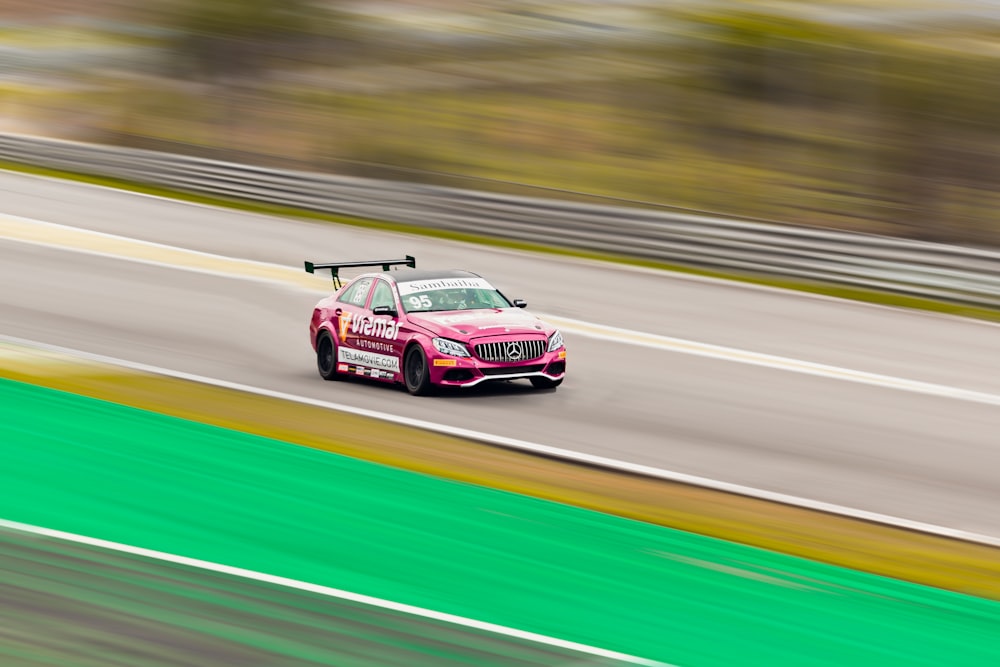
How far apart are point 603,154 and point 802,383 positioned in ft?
60.3

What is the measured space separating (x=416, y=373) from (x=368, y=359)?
0.79m

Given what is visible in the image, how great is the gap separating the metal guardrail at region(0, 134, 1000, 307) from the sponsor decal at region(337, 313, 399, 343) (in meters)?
9.06

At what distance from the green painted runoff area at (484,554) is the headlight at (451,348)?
3192 mm

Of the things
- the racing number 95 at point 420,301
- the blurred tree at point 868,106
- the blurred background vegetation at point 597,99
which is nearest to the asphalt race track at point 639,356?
the racing number 95 at point 420,301

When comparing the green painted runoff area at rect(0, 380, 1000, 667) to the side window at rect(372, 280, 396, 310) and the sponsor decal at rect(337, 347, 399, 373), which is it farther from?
the side window at rect(372, 280, 396, 310)

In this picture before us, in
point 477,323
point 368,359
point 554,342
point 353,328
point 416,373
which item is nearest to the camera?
point 477,323

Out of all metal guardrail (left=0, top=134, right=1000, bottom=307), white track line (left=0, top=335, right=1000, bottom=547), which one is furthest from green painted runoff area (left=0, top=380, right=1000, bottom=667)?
metal guardrail (left=0, top=134, right=1000, bottom=307)

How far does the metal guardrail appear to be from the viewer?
2091cm

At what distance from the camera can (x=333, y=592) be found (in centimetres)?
776

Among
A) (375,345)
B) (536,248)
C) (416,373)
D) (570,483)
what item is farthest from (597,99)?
(570,483)

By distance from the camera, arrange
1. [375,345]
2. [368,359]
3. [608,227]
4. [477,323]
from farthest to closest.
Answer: [608,227] → [368,359] → [375,345] → [477,323]

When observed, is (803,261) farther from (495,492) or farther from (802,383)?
(495,492)

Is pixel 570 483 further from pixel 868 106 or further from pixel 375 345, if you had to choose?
pixel 868 106

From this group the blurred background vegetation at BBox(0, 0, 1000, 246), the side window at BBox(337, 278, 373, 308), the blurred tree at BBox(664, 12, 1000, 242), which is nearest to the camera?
the side window at BBox(337, 278, 373, 308)
